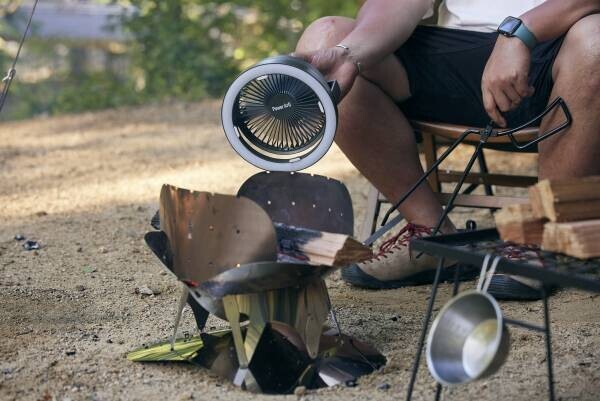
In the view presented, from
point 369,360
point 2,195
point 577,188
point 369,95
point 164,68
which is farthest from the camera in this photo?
point 164,68

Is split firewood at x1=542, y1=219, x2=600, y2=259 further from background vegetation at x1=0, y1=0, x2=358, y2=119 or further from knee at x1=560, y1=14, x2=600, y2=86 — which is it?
background vegetation at x1=0, y1=0, x2=358, y2=119

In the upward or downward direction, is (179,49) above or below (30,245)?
below

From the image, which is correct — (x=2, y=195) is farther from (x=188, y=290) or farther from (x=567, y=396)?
(x=567, y=396)

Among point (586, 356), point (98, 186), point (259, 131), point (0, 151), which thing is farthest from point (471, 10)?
point (0, 151)

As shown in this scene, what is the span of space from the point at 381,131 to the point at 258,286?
1.03 metres

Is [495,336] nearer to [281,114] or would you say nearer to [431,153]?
[281,114]

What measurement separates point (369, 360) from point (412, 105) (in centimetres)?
100

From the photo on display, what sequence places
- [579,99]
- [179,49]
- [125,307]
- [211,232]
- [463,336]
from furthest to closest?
1. [179,49]
2. [125,307]
3. [579,99]
4. [211,232]
5. [463,336]

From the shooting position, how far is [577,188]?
5.89 ft

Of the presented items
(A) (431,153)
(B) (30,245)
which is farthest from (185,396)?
(B) (30,245)

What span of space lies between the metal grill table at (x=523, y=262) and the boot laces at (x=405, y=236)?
32.6 inches

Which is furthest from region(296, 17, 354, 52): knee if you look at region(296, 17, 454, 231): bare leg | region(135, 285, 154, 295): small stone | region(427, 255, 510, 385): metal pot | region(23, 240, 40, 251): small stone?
region(23, 240, 40, 251): small stone

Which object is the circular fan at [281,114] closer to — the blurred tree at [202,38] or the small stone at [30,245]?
the small stone at [30,245]

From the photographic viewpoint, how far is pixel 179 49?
7.82m
